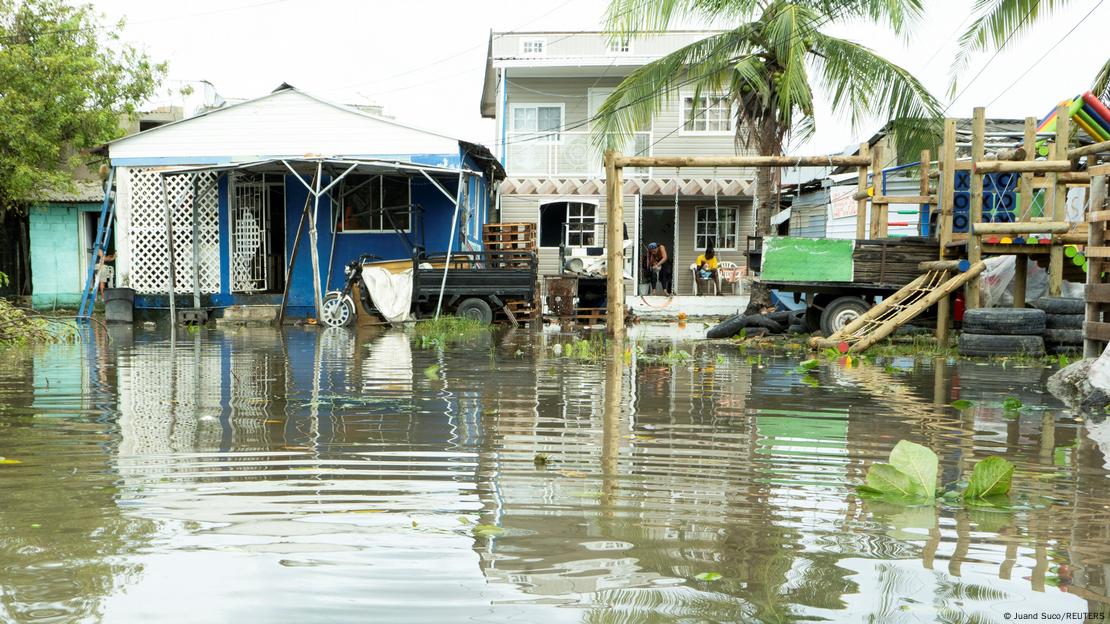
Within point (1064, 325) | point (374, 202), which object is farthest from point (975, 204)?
point (374, 202)

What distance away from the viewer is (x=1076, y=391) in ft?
27.6

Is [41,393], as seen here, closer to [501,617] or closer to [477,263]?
[501,617]

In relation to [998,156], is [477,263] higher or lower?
lower

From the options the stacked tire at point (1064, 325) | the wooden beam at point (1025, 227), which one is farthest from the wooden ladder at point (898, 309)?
the stacked tire at point (1064, 325)

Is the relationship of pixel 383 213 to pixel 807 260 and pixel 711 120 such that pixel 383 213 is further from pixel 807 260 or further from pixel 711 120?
pixel 807 260

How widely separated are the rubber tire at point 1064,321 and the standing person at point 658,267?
1414 centimetres

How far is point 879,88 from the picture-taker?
1669 cm

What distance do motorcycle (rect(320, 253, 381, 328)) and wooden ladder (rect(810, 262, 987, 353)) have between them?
9.53 meters

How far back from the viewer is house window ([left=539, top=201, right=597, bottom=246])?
87.0ft

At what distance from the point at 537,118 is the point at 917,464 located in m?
23.5

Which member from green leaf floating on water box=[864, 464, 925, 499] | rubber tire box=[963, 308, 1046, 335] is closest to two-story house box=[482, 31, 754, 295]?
rubber tire box=[963, 308, 1046, 335]

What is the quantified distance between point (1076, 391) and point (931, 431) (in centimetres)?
290

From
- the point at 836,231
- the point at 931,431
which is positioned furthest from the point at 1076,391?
the point at 836,231

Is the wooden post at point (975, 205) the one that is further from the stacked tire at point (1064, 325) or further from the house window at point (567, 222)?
the house window at point (567, 222)
